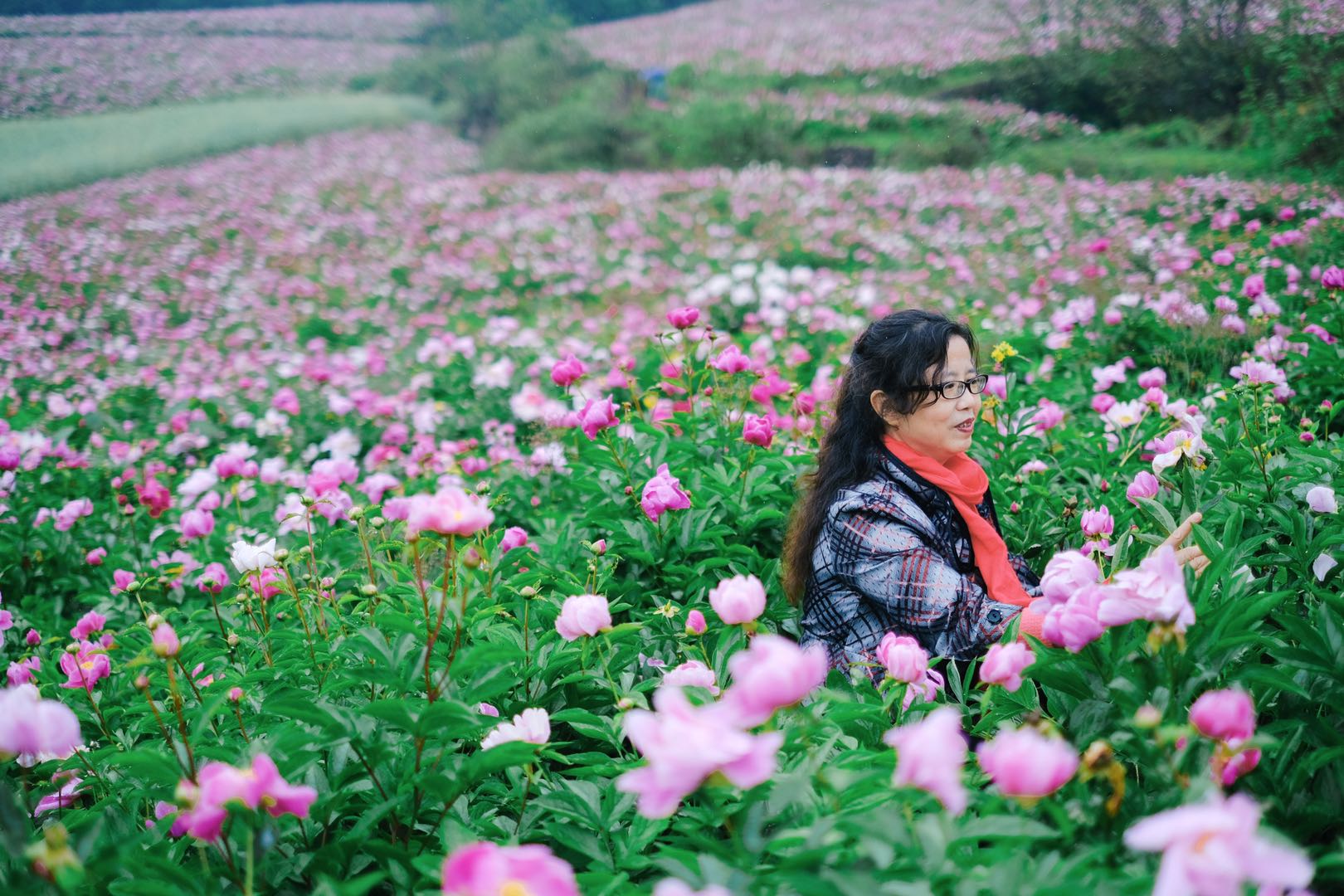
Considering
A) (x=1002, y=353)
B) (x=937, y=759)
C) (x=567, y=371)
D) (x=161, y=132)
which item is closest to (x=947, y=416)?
(x=1002, y=353)

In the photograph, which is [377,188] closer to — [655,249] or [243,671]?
[655,249]

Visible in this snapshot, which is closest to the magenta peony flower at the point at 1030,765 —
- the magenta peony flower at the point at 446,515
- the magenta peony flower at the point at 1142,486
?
the magenta peony flower at the point at 446,515

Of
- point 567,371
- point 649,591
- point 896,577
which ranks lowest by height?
point 649,591

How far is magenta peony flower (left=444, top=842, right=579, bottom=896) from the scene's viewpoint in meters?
0.60

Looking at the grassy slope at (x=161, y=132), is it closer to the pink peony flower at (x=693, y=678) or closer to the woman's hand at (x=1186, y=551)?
the pink peony flower at (x=693, y=678)

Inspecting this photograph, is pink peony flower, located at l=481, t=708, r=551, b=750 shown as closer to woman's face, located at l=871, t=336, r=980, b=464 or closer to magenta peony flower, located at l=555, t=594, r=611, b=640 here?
magenta peony flower, located at l=555, t=594, r=611, b=640

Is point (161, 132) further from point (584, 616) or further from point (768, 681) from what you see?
point (768, 681)

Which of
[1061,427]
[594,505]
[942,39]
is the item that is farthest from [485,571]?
[942,39]

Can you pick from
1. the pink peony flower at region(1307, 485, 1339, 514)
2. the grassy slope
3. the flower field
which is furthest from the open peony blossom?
the grassy slope

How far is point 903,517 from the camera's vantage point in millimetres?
1595

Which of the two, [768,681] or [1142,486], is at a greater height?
[768,681]

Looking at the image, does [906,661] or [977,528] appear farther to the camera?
[977,528]

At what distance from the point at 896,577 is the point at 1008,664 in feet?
1.98

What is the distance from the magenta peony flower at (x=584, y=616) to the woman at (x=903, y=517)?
61cm
